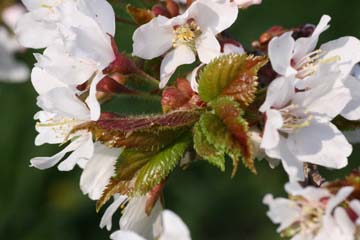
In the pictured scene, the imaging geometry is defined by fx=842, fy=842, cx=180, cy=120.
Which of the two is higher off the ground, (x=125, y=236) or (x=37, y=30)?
(x=37, y=30)

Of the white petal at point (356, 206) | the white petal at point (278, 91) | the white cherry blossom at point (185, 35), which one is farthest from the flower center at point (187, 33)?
the white petal at point (356, 206)

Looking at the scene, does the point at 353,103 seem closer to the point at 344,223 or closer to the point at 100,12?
the point at 344,223

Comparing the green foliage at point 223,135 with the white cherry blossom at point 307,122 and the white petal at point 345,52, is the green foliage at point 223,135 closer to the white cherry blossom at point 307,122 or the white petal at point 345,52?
the white cherry blossom at point 307,122

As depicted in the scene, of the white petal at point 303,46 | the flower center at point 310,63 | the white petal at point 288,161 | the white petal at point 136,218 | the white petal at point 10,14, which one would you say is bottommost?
the white petal at point 10,14

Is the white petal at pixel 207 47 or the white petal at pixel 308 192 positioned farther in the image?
the white petal at pixel 207 47

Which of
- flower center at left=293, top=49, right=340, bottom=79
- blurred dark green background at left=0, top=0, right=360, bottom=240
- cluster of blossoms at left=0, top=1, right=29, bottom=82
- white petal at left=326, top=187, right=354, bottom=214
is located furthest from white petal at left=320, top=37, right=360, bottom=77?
cluster of blossoms at left=0, top=1, right=29, bottom=82

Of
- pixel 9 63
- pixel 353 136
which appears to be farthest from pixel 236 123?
pixel 9 63

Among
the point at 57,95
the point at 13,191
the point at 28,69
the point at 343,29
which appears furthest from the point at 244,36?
the point at 57,95

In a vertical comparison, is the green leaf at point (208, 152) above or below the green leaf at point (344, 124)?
above
